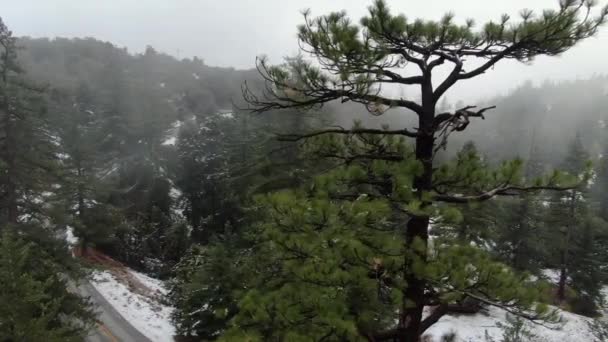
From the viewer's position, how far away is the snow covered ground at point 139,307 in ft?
53.3

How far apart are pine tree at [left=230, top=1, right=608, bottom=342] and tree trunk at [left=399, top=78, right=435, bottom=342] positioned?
→ 0.4 inches

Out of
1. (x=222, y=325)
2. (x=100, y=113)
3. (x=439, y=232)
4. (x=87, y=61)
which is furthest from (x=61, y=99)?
(x=439, y=232)

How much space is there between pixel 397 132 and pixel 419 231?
45.8 inches

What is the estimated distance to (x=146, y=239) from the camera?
2525 cm

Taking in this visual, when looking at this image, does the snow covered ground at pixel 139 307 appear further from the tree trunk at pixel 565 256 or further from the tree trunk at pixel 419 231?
the tree trunk at pixel 565 256

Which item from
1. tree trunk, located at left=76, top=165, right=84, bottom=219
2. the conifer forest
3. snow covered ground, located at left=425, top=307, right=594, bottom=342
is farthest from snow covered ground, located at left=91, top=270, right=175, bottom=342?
snow covered ground, located at left=425, top=307, right=594, bottom=342

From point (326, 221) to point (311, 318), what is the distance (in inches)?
41.3

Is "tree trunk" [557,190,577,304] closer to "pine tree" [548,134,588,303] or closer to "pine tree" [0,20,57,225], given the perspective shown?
"pine tree" [548,134,588,303]

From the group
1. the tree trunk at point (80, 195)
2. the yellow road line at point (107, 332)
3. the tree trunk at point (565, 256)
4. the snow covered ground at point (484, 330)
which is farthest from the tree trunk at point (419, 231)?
the tree trunk at point (565, 256)

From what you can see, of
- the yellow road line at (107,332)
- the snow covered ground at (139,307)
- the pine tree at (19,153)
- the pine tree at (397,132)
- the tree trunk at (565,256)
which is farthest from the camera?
the tree trunk at (565,256)

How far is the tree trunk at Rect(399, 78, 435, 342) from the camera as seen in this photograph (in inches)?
153

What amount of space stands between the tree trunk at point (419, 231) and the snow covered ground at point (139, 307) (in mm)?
14548

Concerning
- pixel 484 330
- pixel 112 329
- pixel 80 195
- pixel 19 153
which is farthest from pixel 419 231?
pixel 80 195

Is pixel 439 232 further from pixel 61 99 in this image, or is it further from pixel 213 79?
pixel 213 79
